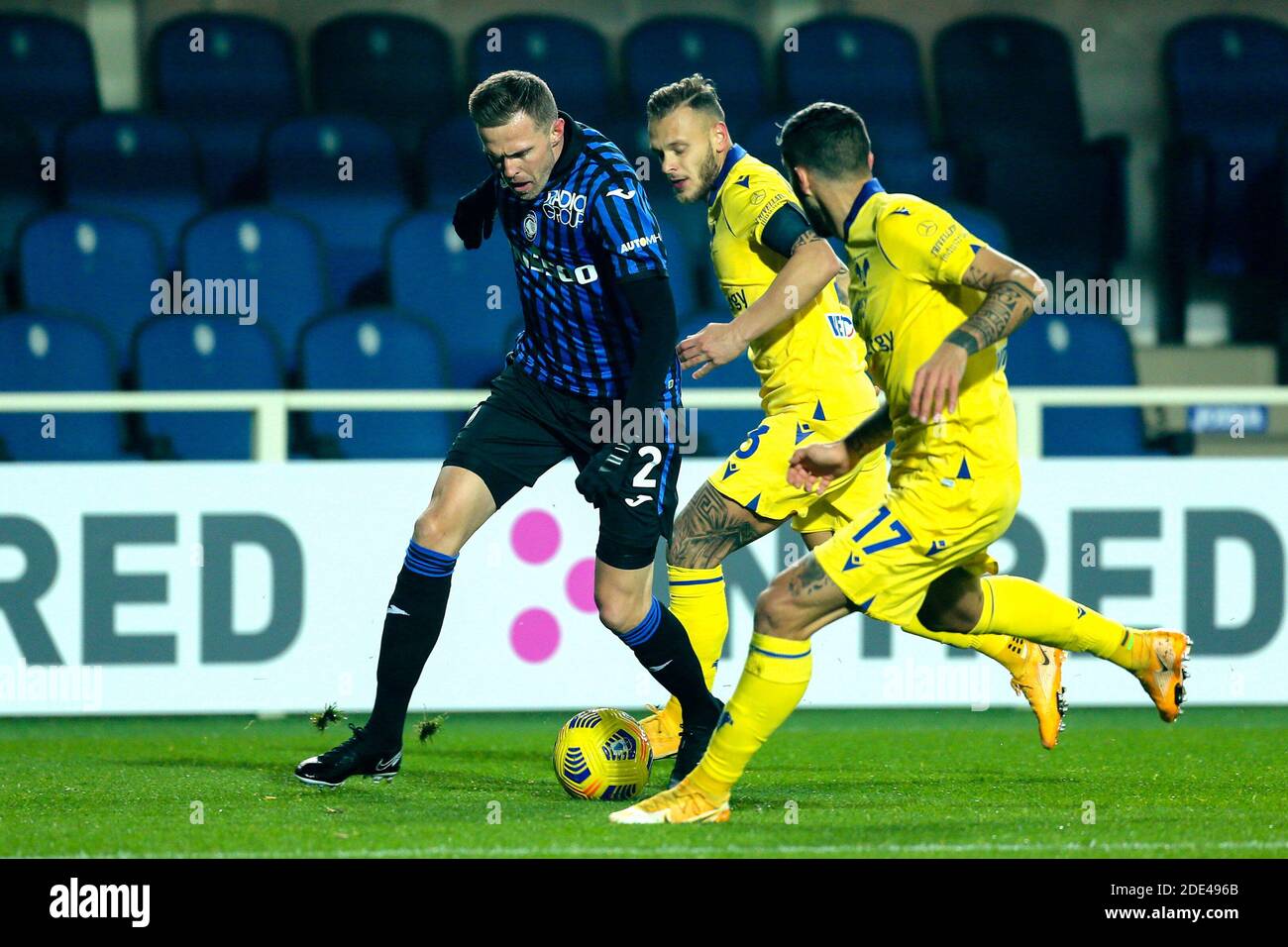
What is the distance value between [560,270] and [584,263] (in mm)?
82

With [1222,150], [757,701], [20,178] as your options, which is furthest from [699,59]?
[757,701]

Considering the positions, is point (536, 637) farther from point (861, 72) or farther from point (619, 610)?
point (861, 72)

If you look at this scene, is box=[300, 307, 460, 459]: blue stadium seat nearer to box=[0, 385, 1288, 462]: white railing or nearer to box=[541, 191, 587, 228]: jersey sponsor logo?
box=[0, 385, 1288, 462]: white railing

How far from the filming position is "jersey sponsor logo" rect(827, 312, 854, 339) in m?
6.06

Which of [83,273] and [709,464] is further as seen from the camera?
[83,273]

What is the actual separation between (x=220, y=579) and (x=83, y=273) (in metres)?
3.31

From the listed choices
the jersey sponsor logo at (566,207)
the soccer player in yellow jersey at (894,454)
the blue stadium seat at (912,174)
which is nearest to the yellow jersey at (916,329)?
the soccer player in yellow jersey at (894,454)

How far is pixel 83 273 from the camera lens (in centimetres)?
1017

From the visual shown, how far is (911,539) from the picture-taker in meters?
4.80

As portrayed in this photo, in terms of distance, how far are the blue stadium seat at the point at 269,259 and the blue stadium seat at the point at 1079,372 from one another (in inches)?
155

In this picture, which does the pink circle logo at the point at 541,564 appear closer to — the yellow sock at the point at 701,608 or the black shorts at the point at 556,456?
the yellow sock at the point at 701,608

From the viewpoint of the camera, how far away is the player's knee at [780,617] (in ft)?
15.4
